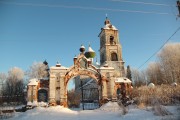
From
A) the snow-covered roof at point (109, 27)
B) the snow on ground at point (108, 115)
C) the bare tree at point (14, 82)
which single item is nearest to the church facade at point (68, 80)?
the snow on ground at point (108, 115)

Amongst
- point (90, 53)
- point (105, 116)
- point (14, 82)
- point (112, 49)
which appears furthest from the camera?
point (14, 82)

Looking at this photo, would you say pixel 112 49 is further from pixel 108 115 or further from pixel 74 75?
pixel 108 115

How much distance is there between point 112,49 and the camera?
34938 millimetres

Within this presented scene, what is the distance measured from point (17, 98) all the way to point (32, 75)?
674 cm

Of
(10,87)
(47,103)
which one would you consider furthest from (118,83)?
(10,87)

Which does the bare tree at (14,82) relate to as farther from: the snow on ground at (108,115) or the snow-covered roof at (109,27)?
the snow on ground at (108,115)

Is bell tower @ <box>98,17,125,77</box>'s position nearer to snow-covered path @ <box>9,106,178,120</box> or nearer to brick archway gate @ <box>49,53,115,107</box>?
brick archway gate @ <box>49,53,115,107</box>

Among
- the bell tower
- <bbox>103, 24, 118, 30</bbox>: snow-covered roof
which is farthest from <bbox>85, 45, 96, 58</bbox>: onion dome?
<bbox>103, 24, 118, 30</bbox>: snow-covered roof

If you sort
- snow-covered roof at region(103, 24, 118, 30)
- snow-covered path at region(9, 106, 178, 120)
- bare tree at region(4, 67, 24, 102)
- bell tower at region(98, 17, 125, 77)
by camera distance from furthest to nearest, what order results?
bare tree at region(4, 67, 24, 102) → snow-covered roof at region(103, 24, 118, 30) → bell tower at region(98, 17, 125, 77) → snow-covered path at region(9, 106, 178, 120)

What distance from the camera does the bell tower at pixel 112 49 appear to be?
1345 inches

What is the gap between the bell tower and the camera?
3416cm

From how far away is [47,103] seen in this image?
25.2m

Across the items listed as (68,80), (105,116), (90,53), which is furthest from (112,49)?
(105,116)

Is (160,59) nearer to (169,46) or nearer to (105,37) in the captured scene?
(169,46)
